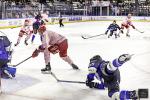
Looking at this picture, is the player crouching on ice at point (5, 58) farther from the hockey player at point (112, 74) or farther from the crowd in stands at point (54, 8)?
the crowd in stands at point (54, 8)

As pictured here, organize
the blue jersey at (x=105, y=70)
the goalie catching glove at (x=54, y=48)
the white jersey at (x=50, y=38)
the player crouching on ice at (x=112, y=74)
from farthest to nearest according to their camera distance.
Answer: the goalie catching glove at (x=54, y=48), the white jersey at (x=50, y=38), the blue jersey at (x=105, y=70), the player crouching on ice at (x=112, y=74)

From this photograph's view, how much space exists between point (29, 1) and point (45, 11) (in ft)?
7.70

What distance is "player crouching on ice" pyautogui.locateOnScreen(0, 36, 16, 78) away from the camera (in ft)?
19.0

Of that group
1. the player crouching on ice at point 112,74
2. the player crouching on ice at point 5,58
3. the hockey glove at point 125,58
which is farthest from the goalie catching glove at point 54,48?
the hockey glove at point 125,58

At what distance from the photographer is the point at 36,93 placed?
17.5ft

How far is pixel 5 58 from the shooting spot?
19.0ft

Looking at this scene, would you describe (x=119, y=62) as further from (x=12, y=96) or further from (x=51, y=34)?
(x=51, y=34)

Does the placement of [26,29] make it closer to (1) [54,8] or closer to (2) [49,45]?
(2) [49,45]

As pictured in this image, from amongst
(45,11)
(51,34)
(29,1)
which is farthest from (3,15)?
(51,34)

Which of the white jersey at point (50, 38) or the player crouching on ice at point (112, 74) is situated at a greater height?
the white jersey at point (50, 38)

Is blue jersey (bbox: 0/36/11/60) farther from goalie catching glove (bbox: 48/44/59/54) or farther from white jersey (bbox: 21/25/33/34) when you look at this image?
white jersey (bbox: 21/25/33/34)

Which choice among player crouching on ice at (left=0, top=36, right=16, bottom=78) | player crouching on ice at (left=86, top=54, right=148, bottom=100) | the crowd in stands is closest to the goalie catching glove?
player crouching on ice at (left=0, top=36, right=16, bottom=78)

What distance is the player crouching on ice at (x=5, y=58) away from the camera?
578 centimetres

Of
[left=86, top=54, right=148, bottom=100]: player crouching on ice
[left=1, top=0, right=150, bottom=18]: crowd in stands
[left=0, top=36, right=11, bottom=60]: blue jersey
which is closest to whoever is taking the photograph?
[left=86, top=54, right=148, bottom=100]: player crouching on ice
